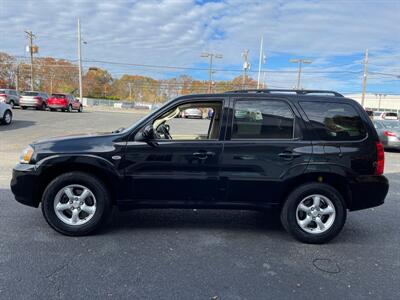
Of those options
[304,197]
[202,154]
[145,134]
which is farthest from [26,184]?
[304,197]

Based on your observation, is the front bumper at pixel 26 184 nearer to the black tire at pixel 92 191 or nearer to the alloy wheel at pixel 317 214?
the black tire at pixel 92 191

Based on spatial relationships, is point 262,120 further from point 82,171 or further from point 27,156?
point 27,156

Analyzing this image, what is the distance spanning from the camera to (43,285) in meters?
2.75

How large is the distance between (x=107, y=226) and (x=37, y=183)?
3.32ft

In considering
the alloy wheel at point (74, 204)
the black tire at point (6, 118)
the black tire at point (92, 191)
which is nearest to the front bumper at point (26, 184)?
the black tire at point (92, 191)

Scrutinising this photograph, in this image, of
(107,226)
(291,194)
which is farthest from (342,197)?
(107,226)

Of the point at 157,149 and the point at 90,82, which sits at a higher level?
the point at 90,82

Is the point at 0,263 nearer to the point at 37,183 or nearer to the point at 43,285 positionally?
the point at 43,285

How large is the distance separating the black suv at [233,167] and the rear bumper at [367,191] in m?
0.01

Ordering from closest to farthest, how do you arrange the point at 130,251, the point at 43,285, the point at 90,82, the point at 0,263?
the point at 43,285 → the point at 0,263 → the point at 130,251 → the point at 90,82

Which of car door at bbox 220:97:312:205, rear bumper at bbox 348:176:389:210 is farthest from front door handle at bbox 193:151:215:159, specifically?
rear bumper at bbox 348:176:389:210

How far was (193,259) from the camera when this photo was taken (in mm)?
3314

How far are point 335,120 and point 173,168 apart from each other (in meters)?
2.05

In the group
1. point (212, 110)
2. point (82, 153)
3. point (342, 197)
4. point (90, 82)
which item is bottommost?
point (342, 197)
